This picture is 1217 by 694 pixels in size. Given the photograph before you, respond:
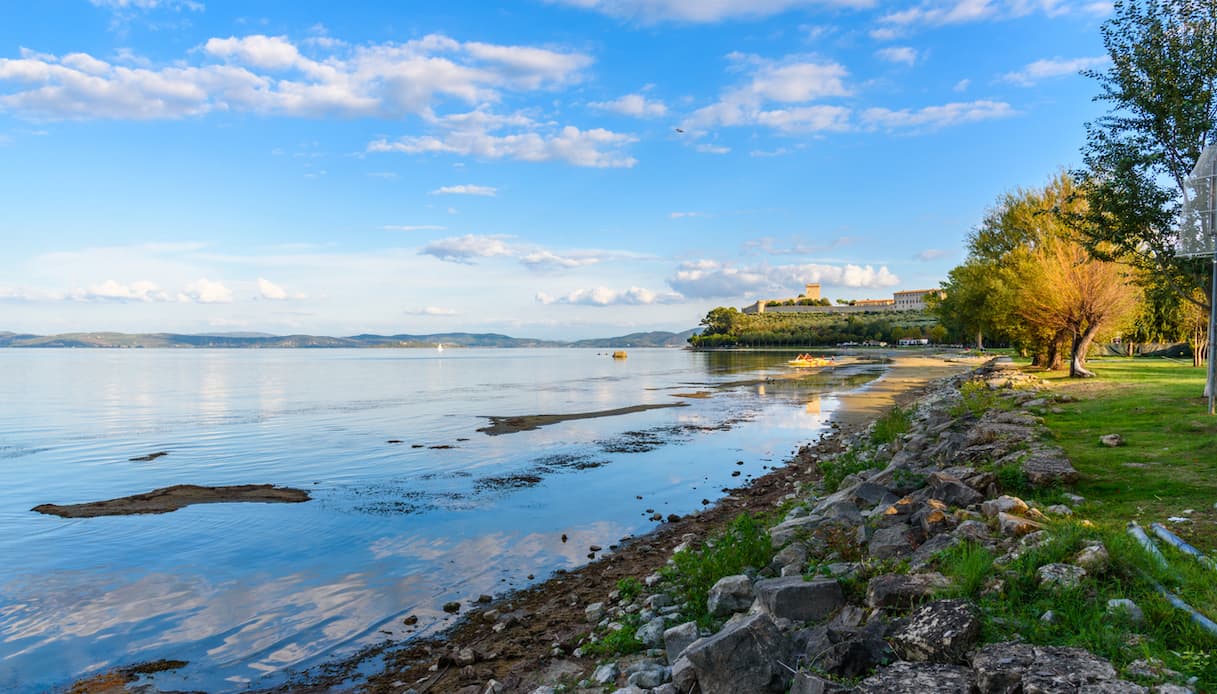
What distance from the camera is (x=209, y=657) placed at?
31.7 feet

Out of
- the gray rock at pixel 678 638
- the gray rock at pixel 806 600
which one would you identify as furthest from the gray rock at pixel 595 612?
the gray rock at pixel 806 600

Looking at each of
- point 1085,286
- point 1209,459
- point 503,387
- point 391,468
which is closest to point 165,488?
point 391,468

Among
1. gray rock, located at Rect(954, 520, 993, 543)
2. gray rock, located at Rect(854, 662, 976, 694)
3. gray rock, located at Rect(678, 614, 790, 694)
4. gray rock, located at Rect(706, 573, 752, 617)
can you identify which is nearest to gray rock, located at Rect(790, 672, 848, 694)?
gray rock, located at Rect(854, 662, 976, 694)

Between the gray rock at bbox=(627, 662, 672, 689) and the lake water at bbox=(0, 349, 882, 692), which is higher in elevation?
the gray rock at bbox=(627, 662, 672, 689)

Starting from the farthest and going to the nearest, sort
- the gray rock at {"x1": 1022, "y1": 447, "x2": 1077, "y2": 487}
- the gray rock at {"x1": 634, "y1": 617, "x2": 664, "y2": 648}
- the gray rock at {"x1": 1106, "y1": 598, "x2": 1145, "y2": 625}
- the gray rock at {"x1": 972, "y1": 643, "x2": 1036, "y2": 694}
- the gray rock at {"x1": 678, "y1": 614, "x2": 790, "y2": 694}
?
the gray rock at {"x1": 1022, "y1": 447, "x2": 1077, "y2": 487} → the gray rock at {"x1": 634, "y1": 617, "x2": 664, "y2": 648} → the gray rock at {"x1": 678, "y1": 614, "x2": 790, "y2": 694} → the gray rock at {"x1": 1106, "y1": 598, "x2": 1145, "y2": 625} → the gray rock at {"x1": 972, "y1": 643, "x2": 1036, "y2": 694}

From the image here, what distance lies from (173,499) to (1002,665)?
837 inches

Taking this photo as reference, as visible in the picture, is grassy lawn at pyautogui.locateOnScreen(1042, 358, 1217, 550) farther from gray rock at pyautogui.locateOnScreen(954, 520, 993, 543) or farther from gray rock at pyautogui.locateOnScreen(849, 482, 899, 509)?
gray rock at pyautogui.locateOnScreen(849, 482, 899, 509)

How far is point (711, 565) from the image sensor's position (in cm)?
977

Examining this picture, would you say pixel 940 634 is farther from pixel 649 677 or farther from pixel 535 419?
pixel 535 419

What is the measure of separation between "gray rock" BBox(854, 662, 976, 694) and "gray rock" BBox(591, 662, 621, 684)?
3091 millimetres

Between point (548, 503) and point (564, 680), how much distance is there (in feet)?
36.7

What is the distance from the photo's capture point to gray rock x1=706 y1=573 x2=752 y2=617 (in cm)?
811

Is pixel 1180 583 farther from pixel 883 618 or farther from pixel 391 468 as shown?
pixel 391 468

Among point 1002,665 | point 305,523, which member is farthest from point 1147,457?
point 305,523
